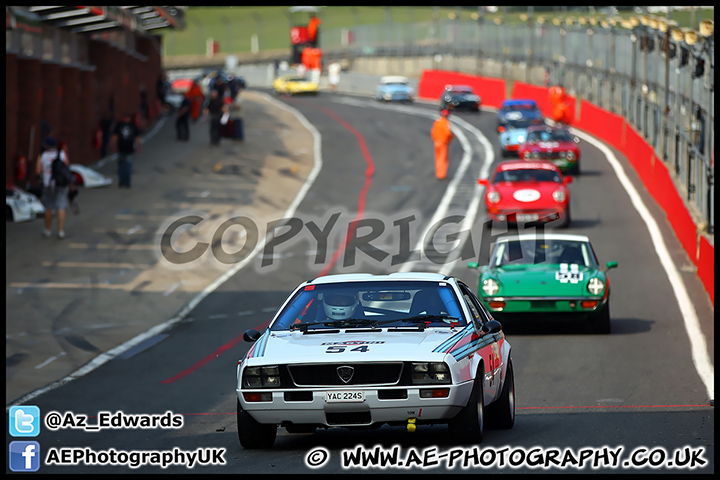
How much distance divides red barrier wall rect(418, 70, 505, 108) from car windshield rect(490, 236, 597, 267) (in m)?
45.3

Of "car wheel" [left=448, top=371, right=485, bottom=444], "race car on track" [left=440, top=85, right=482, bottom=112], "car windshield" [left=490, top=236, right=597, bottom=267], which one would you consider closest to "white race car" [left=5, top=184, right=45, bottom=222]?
"car windshield" [left=490, top=236, right=597, bottom=267]

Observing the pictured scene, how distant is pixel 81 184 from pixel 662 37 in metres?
16.5

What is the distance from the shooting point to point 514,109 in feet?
158

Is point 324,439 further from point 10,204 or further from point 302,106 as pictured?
point 302,106

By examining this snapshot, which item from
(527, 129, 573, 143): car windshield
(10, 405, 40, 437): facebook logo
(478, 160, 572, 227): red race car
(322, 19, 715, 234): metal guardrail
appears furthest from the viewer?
(527, 129, 573, 143): car windshield

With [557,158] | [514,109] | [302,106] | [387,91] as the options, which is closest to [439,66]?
[387,91]

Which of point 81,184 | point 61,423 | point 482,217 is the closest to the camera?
point 61,423

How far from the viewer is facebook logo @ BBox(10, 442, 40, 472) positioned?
9.22 m

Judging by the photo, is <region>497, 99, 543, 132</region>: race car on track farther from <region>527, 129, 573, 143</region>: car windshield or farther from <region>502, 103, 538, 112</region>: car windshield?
<region>527, 129, 573, 143</region>: car windshield

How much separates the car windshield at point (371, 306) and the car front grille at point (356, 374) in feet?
2.76

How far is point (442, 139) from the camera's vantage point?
3416cm

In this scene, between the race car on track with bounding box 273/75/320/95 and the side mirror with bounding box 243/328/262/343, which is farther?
the race car on track with bounding box 273/75/320/95

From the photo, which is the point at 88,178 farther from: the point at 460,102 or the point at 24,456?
the point at 460,102

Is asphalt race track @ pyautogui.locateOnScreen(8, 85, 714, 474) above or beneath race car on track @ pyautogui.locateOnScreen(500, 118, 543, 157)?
beneath
